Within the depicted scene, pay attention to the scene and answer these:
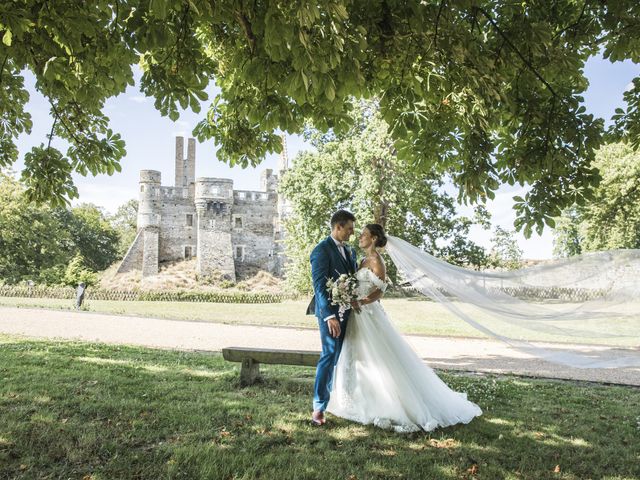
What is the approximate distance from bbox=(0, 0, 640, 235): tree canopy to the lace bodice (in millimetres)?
1348

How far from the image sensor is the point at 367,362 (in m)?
5.40

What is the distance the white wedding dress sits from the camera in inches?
202

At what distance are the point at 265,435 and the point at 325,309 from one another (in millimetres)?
1340

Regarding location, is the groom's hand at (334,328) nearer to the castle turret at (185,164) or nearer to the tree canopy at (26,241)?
the tree canopy at (26,241)

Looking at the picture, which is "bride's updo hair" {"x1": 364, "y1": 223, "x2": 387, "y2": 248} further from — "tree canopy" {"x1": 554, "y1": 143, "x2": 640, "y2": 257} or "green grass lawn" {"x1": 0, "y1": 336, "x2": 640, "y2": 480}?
"tree canopy" {"x1": 554, "y1": 143, "x2": 640, "y2": 257}

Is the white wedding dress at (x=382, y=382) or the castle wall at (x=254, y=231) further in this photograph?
the castle wall at (x=254, y=231)

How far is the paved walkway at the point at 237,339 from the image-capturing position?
9406 mm

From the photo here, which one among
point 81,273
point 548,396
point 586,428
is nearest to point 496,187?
point 586,428

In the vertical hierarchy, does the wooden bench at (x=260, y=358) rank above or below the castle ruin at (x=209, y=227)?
below

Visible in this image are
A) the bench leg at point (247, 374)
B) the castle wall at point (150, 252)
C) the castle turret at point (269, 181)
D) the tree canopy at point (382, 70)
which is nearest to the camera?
the tree canopy at point (382, 70)

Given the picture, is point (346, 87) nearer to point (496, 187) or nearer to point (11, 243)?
point (496, 187)

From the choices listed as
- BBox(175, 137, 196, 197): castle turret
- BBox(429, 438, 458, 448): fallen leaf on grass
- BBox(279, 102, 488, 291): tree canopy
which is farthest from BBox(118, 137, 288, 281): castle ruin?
BBox(429, 438, 458, 448): fallen leaf on grass

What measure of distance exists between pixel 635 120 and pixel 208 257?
43.5 metres

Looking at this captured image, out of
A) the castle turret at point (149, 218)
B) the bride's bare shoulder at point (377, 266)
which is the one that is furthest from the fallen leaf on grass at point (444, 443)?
the castle turret at point (149, 218)
